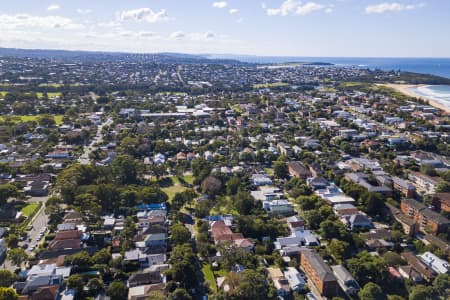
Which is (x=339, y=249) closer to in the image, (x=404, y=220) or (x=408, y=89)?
(x=404, y=220)

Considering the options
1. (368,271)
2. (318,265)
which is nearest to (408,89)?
(368,271)

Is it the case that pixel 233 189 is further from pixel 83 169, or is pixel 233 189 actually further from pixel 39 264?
pixel 39 264

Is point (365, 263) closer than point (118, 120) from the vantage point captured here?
Yes

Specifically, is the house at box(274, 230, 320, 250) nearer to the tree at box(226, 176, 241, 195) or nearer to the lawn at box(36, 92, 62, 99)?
the tree at box(226, 176, 241, 195)

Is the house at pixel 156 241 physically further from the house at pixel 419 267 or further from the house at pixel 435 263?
the house at pixel 435 263

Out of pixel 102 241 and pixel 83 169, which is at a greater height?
pixel 83 169

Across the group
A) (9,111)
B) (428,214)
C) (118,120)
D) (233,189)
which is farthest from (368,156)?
(9,111)
